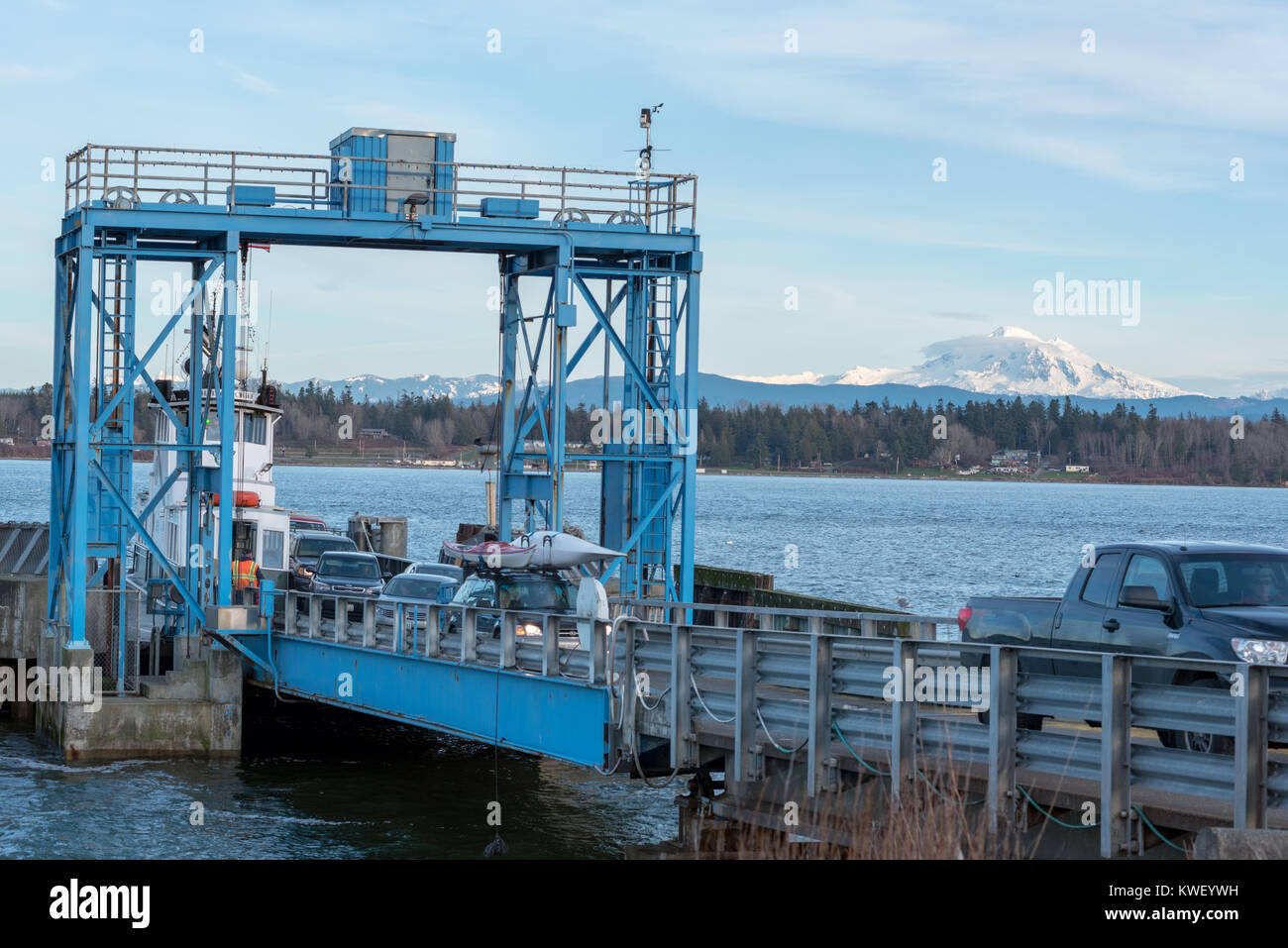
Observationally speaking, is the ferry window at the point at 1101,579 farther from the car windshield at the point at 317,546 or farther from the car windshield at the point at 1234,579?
the car windshield at the point at 317,546

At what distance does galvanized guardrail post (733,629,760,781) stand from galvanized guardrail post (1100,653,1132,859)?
13.0 ft

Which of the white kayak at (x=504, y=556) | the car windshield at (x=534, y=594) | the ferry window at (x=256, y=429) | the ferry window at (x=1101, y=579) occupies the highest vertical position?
the ferry window at (x=256, y=429)

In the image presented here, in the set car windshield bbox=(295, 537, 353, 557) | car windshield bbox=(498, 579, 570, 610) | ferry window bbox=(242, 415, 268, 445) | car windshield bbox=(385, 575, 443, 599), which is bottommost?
car windshield bbox=(385, 575, 443, 599)

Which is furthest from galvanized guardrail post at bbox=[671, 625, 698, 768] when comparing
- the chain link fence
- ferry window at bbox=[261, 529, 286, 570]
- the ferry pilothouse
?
ferry window at bbox=[261, 529, 286, 570]

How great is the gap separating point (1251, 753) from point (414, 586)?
19.4m

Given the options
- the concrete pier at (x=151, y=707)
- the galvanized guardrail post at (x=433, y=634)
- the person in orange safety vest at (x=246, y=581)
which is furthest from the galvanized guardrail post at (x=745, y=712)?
the person in orange safety vest at (x=246, y=581)

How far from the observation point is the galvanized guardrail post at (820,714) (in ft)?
43.9

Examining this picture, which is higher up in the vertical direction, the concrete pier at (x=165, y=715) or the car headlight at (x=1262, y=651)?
the car headlight at (x=1262, y=651)

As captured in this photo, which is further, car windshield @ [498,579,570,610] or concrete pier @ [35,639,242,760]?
concrete pier @ [35,639,242,760]

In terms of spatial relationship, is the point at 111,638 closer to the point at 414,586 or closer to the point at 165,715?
the point at 165,715

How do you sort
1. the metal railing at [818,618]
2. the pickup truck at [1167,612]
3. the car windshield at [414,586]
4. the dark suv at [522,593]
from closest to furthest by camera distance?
the pickup truck at [1167,612] → the metal railing at [818,618] → the dark suv at [522,593] → the car windshield at [414,586]

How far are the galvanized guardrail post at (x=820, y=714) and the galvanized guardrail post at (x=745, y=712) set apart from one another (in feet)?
2.83

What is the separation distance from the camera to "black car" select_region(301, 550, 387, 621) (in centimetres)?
3142

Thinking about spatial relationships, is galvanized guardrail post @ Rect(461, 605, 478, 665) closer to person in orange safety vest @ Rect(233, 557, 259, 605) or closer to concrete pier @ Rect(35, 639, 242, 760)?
concrete pier @ Rect(35, 639, 242, 760)
